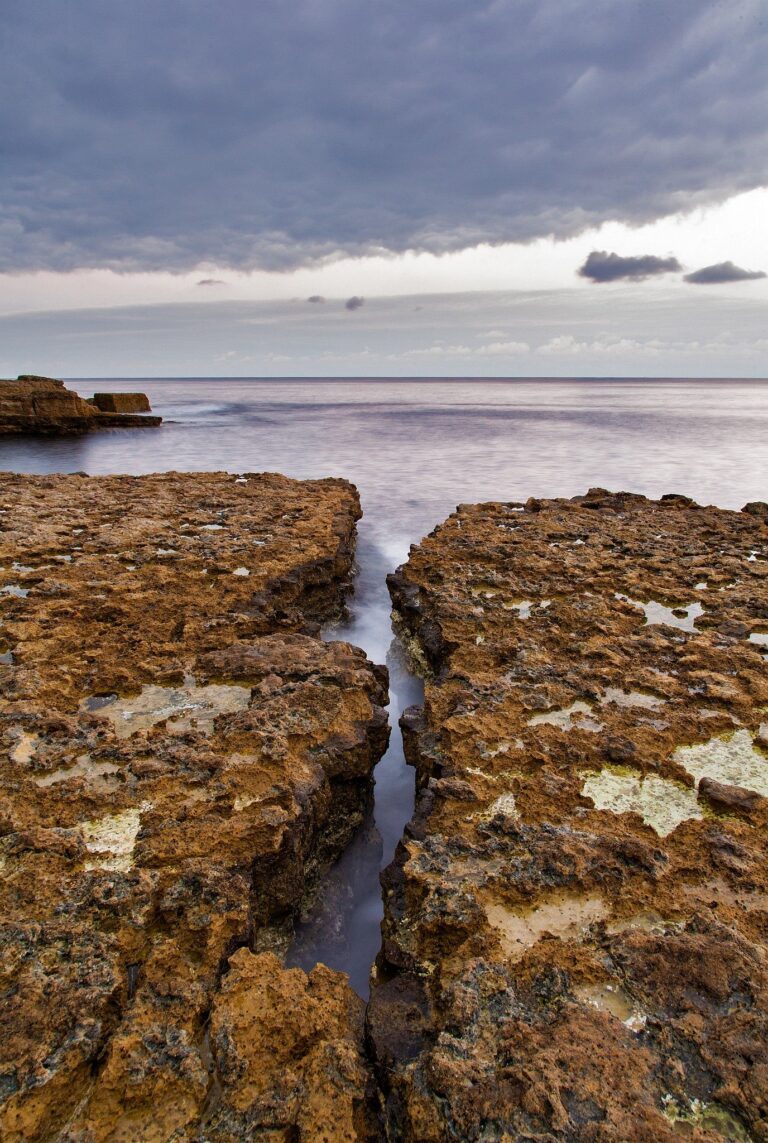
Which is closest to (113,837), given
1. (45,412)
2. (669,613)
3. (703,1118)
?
(703,1118)

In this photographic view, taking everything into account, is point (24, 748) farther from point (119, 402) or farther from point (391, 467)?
point (119, 402)

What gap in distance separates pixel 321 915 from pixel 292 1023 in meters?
0.98

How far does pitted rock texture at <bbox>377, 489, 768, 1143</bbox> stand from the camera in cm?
155

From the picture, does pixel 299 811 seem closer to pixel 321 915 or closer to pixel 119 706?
pixel 321 915

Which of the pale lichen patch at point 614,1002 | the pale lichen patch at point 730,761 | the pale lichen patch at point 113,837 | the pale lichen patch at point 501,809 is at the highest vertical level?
the pale lichen patch at point 113,837

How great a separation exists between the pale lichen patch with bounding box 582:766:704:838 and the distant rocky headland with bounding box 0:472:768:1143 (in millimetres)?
15

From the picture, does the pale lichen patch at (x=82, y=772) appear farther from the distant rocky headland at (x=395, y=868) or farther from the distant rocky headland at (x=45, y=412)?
the distant rocky headland at (x=45, y=412)

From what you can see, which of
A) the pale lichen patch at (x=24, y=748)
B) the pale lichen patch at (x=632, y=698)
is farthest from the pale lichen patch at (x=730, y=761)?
the pale lichen patch at (x=24, y=748)

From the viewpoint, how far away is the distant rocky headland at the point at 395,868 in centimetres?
158

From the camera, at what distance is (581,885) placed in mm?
2145

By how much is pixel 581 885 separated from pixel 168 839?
145 cm

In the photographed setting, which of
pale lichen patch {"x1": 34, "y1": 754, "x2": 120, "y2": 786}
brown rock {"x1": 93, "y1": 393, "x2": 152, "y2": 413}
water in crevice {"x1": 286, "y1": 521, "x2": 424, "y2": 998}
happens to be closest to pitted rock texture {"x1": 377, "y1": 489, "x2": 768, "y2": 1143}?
water in crevice {"x1": 286, "y1": 521, "x2": 424, "y2": 998}

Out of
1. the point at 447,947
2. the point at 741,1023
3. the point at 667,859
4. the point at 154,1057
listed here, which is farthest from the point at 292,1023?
the point at 667,859

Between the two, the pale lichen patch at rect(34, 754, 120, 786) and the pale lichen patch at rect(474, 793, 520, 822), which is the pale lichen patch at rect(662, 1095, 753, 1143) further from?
the pale lichen patch at rect(34, 754, 120, 786)
